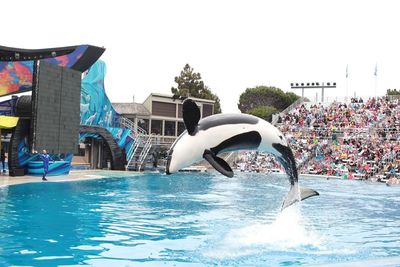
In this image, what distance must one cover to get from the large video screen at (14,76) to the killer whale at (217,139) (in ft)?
54.3

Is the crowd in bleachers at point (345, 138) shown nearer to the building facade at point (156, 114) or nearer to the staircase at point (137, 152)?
the staircase at point (137, 152)

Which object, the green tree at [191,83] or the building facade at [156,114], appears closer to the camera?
the building facade at [156,114]

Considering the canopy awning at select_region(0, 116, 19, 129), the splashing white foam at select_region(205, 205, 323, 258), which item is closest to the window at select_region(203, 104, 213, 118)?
the canopy awning at select_region(0, 116, 19, 129)

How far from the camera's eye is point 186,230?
7609mm

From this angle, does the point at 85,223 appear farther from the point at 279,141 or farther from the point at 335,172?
the point at 335,172

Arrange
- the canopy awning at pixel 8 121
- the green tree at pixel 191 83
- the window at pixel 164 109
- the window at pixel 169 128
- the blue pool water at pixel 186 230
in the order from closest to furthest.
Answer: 1. the blue pool water at pixel 186 230
2. the canopy awning at pixel 8 121
3. the window at pixel 164 109
4. the window at pixel 169 128
5. the green tree at pixel 191 83

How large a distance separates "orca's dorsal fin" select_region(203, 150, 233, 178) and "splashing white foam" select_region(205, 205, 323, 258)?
1.53m

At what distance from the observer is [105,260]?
5.48m

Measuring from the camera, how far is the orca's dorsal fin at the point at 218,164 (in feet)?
15.3

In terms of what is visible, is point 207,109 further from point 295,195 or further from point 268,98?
point 295,195

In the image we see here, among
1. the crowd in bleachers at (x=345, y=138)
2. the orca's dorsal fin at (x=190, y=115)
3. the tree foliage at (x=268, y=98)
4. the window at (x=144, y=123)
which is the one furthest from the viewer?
the tree foliage at (x=268, y=98)

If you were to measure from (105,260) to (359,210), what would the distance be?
7247 mm

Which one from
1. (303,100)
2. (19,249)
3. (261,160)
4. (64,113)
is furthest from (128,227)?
(303,100)

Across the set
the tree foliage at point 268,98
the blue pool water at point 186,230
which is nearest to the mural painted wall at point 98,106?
the blue pool water at point 186,230
